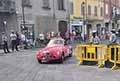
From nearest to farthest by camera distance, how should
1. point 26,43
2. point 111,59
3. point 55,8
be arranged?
point 111,59, point 26,43, point 55,8

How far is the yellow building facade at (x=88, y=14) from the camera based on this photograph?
4678 centimetres

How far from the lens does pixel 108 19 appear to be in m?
63.3

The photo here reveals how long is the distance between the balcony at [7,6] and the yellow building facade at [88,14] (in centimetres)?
Result: 1346

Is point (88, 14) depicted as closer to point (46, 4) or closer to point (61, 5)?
point (61, 5)

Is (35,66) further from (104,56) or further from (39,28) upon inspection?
(39,28)

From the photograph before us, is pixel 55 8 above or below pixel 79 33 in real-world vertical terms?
above

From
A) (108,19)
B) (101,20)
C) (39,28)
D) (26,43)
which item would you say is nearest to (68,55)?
(26,43)

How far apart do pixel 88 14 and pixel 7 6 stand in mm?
A: 20339

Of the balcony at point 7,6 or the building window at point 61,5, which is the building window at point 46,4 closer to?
the building window at point 61,5

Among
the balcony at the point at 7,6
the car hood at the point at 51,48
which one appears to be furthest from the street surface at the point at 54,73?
the balcony at the point at 7,6

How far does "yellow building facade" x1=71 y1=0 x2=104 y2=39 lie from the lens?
46781 millimetres

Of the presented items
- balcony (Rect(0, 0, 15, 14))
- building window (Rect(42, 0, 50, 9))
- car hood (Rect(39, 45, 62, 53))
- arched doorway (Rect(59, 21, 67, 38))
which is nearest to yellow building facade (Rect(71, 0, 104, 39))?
arched doorway (Rect(59, 21, 67, 38))

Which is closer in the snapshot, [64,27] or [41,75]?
[41,75]

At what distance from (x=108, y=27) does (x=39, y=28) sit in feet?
90.3
